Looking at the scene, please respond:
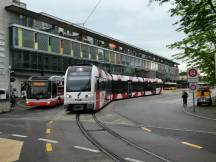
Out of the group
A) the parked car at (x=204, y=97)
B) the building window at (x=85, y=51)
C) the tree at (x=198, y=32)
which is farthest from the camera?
the building window at (x=85, y=51)

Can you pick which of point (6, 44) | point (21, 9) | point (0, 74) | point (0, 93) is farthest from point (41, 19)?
point (0, 93)

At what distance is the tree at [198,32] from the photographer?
57.3 feet

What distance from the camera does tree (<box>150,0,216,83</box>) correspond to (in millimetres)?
17453

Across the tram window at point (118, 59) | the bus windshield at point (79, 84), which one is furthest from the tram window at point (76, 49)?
the bus windshield at point (79, 84)

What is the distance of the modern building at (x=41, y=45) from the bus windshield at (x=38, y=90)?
951cm

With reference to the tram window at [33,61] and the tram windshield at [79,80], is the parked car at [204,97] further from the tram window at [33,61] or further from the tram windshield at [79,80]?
the tram window at [33,61]

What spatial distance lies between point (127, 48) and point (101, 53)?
23.8m

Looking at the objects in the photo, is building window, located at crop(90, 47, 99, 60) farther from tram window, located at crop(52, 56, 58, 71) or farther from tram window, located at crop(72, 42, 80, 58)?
tram window, located at crop(52, 56, 58, 71)

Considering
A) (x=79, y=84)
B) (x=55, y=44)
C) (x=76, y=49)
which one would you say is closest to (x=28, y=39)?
(x=55, y=44)

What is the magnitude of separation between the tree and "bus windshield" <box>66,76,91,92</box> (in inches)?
286

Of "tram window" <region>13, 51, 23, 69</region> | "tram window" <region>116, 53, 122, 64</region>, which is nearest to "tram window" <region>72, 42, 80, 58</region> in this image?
"tram window" <region>13, 51, 23, 69</region>

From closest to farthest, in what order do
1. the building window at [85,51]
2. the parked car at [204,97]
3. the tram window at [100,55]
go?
the parked car at [204,97], the building window at [85,51], the tram window at [100,55]

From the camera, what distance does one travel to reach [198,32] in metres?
22.0

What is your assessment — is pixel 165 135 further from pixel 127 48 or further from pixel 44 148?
pixel 127 48
